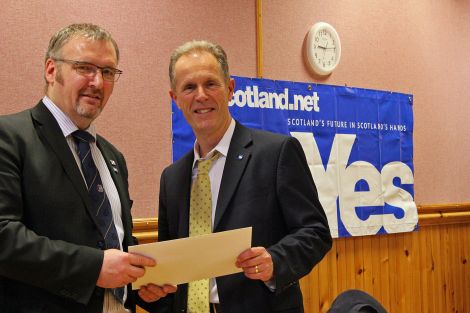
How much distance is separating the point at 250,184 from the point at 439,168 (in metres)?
3.19

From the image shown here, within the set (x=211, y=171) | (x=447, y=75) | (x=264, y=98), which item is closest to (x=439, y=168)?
(x=447, y=75)

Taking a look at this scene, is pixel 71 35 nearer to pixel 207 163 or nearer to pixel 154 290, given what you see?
pixel 207 163

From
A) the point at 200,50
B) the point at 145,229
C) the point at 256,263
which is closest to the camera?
the point at 256,263

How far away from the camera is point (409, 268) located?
426cm

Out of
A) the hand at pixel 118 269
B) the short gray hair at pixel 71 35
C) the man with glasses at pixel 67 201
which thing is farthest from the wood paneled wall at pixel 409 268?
the short gray hair at pixel 71 35

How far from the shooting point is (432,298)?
4.41 m

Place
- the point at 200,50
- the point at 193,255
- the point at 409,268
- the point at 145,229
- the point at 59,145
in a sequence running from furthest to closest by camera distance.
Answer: the point at 409,268
the point at 145,229
the point at 200,50
the point at 59,145
the point at 193,255

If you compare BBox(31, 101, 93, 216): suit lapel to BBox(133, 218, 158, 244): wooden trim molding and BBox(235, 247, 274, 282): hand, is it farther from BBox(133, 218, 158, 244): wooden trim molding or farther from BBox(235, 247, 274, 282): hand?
BBox(133, 218, 158, 244): wooden trim molding

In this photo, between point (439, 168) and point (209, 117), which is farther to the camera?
point (439, 168)

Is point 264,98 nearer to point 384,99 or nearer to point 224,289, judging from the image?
point 384,99

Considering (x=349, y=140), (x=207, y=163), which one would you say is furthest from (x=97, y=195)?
(x=349, y=140)

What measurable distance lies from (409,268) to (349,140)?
1251mm

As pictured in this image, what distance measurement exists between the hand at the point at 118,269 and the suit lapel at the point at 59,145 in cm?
22

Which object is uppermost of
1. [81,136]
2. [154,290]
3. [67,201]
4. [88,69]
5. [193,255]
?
[88,69]
